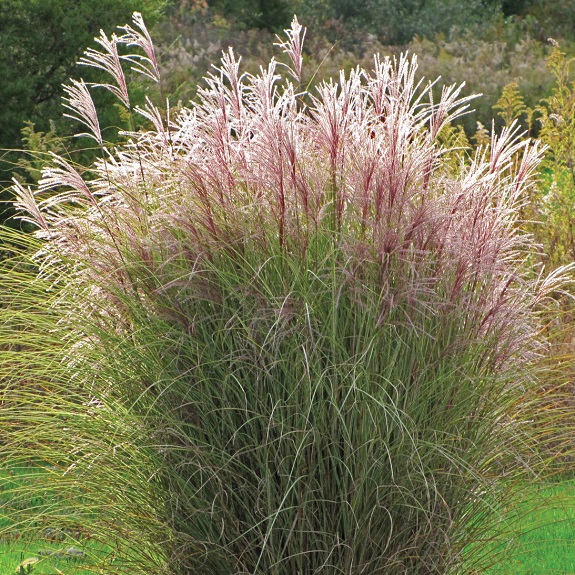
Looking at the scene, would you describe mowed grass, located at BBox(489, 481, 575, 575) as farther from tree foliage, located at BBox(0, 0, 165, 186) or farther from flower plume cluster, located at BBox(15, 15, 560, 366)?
tree foliage, located at BBox(0, 0, 165, 186)

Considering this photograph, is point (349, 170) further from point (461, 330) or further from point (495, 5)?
→ point (495, 5)

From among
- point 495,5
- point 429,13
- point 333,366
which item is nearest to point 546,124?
point 333,366

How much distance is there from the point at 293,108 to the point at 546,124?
4.61m

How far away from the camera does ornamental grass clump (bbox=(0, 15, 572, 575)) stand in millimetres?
3055

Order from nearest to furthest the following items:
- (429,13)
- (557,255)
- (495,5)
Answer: (557,255) < (429,13) < (495,5)

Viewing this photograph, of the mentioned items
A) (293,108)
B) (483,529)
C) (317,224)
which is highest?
(293,108)

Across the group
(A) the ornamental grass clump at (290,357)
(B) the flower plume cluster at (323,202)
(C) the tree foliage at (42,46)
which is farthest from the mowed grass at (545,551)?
(C) the tree foliage at (42,46)

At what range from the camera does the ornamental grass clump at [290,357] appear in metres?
3.05

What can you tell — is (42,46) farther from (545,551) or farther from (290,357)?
(290,357)

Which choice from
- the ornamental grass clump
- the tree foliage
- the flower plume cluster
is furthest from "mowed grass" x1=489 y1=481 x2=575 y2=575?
the tree foliage

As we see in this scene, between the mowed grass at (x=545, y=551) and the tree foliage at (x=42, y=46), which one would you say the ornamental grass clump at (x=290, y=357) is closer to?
the mowed grass at (x=545, y=551)

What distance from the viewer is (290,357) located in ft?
9.93

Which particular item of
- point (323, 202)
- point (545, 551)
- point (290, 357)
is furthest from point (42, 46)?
point (290, 357)

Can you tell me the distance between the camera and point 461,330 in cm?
325
